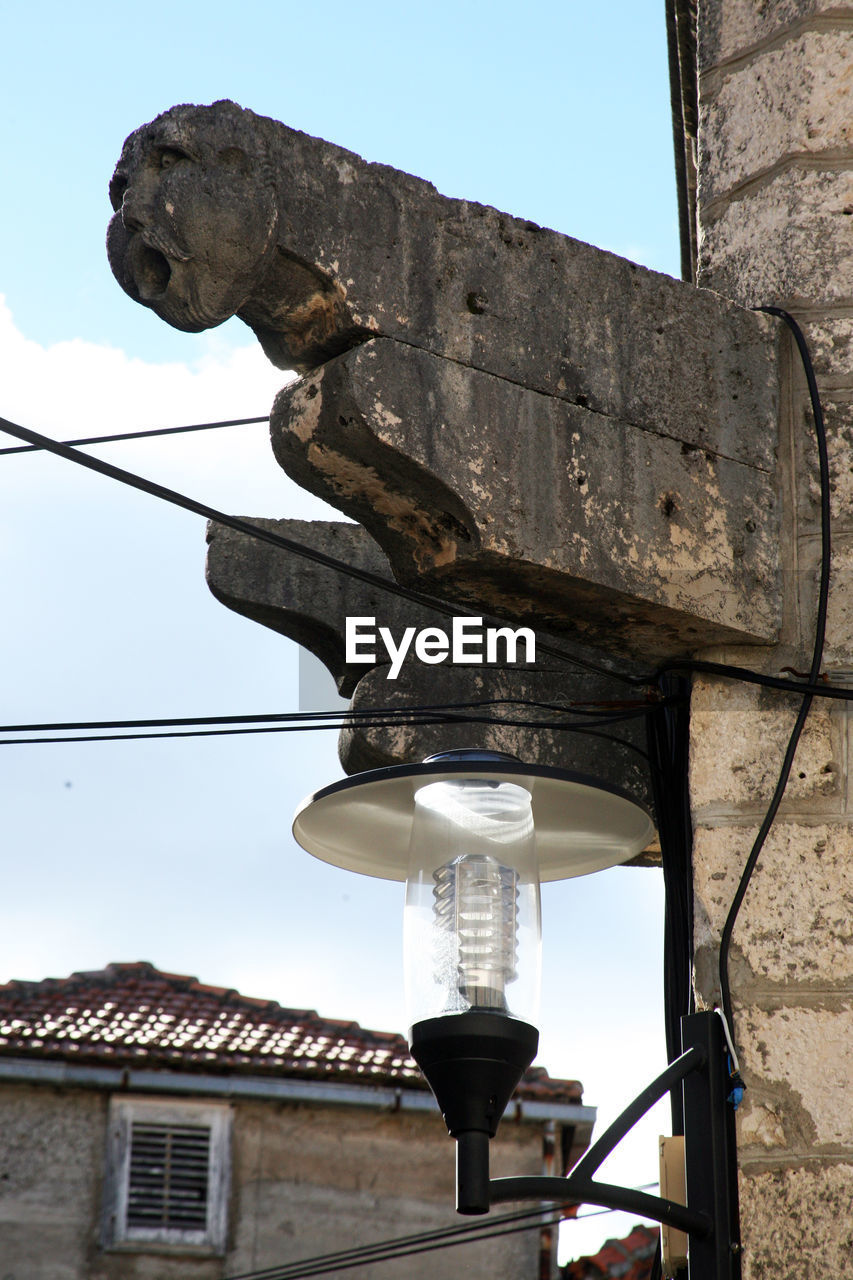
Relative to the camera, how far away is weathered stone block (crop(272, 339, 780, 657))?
248 centimetres

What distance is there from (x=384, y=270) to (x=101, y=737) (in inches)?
47.3

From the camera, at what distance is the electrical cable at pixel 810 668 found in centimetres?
253

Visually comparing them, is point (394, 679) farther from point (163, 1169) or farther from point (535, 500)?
point (163, 1169)

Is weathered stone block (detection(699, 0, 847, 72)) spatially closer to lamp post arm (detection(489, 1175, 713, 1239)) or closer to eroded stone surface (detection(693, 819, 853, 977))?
eroded stone surface (detection(693, 819, 853, 977))

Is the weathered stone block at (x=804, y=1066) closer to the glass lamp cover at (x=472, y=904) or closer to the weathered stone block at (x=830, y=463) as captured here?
the glass lamp cover at (x=472, y=904)

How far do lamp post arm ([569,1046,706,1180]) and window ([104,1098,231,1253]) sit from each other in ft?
28.4

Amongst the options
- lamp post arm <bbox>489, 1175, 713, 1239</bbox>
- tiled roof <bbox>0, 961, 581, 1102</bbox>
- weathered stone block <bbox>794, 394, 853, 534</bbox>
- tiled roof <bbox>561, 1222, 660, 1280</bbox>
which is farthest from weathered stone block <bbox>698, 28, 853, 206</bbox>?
tiled roof <bbox>0, 961, 581, 1102</bbox>

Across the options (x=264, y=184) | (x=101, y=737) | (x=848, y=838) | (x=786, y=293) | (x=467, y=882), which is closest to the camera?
(x=467, y=882)

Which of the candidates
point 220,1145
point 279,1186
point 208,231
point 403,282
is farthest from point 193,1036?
point 208,231

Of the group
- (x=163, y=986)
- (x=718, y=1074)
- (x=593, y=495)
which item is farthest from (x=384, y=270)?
(x=163, y=986)

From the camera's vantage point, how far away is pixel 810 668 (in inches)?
106

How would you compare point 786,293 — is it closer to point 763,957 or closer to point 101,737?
point 763,957

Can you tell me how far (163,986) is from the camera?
1123 centimetres

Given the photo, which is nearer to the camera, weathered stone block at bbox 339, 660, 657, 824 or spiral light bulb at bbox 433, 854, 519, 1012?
spiral light bulb at bbox 433, 854, 519, 1012
